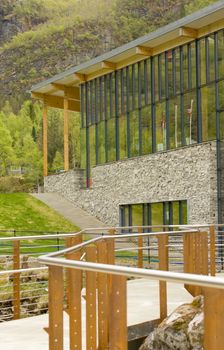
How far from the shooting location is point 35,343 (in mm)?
6473

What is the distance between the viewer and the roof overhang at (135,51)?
75.7ft

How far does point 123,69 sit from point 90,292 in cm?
2502

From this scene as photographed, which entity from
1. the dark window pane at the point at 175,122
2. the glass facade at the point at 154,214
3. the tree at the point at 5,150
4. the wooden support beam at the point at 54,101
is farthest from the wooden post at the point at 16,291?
the tree at the point at 5,150

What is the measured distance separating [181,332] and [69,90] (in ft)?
98.9

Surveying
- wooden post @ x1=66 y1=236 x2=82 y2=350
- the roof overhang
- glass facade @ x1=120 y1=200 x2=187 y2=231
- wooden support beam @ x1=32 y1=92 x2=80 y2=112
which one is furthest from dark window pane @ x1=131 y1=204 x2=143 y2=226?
wooden post @ x1=66 y1=236 x2=82 y2=350

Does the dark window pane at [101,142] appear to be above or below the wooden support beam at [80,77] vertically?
below

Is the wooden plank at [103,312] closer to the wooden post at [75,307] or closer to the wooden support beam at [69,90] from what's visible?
the wooden post at [75,307]

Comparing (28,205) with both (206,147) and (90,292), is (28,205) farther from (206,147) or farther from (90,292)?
(90,292)

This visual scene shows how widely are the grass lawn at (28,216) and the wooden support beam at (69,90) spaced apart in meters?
6.60

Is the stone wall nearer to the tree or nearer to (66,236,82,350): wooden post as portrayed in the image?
(66,236,82,350): wooden post

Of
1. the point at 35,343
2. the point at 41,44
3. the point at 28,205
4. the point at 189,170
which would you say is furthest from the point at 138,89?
the point at 41,44

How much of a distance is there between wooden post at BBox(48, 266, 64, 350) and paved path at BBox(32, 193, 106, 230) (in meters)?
25.2

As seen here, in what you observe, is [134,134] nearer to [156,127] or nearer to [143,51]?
[156,127]

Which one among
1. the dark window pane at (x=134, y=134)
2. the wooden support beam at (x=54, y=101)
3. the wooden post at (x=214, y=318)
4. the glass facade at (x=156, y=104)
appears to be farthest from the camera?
the wooden support beam at (x=54, y=101)
